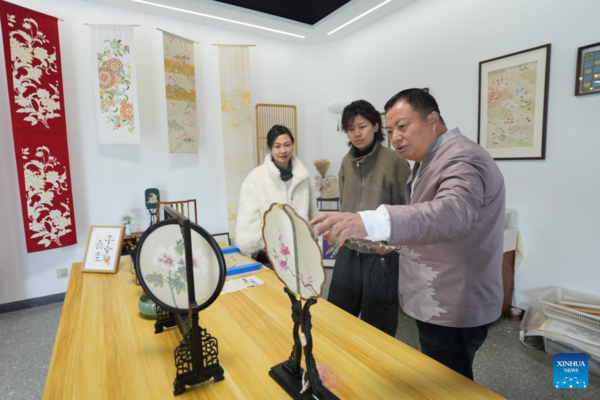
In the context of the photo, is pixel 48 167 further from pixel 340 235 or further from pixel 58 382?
pixel 340 235

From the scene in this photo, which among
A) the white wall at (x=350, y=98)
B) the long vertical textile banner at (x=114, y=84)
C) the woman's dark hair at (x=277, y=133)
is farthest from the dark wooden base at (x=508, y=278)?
the long vertical textile banner at (x=114, y=84)

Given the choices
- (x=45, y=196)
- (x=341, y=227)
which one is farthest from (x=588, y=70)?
(x=45, y=196)

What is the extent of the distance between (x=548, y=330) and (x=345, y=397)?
87.2 inches

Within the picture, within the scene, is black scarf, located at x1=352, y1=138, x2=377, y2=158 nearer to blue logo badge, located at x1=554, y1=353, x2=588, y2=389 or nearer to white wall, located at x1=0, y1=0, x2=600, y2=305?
blue logo badge, located at x1=554, y1=353, x2=588, y2=389

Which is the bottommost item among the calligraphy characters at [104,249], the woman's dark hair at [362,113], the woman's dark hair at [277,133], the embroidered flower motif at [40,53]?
the calligraphy characters at [104,249]

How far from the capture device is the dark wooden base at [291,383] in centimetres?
80

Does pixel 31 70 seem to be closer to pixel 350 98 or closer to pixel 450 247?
pixel 350 98

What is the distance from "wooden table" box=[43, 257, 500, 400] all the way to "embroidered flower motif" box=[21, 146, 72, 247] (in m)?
2.19

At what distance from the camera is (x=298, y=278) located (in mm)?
807

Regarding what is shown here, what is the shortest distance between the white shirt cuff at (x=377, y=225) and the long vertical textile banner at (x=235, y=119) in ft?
11.5

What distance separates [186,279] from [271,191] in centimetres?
107

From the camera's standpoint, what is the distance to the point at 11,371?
2225 mm

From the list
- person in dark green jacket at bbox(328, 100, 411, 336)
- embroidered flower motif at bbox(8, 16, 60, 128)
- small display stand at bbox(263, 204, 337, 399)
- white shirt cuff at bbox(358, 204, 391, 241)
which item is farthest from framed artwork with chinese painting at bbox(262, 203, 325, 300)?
embroidered flower motif at bbox(8, 16, 60, 128)

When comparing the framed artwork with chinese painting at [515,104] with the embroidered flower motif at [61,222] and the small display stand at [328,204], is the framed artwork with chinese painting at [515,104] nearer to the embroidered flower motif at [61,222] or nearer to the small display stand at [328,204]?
the small display stand at [328,204]
